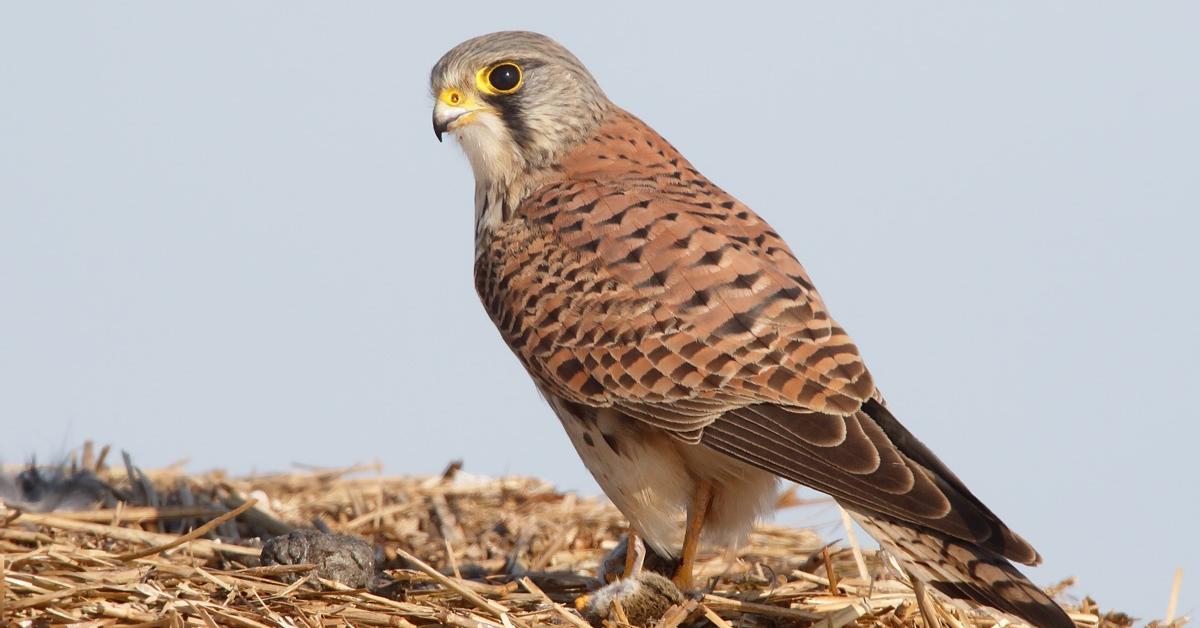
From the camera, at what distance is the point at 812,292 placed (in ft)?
13.2

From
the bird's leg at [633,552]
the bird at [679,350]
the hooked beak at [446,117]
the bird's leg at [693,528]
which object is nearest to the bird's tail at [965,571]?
the bird at [679,350]

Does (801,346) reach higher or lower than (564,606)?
higher

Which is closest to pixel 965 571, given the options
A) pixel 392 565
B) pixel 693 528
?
pixel 693 528

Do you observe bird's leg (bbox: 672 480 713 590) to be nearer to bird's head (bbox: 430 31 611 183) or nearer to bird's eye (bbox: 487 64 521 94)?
bird's head (bbox: 430 31 611 183)

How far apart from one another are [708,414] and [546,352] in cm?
57

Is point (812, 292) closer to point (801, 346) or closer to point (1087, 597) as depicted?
point (801, 346)

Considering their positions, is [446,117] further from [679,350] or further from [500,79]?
[679,350]

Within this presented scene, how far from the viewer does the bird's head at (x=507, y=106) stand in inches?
181

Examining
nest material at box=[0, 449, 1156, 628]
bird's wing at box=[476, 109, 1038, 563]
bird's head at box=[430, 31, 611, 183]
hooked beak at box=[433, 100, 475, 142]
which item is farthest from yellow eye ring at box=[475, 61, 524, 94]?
nest material at box=[0, 449, 1156, 628]

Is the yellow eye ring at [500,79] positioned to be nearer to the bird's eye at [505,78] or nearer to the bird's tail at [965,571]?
the bird's eye at [505,78]

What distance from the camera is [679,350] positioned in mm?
3779

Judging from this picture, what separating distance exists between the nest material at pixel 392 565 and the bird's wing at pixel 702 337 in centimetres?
42

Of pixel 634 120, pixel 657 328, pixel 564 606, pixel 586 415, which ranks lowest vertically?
pixel 564 606

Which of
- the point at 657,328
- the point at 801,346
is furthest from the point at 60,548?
the point at 801,346
